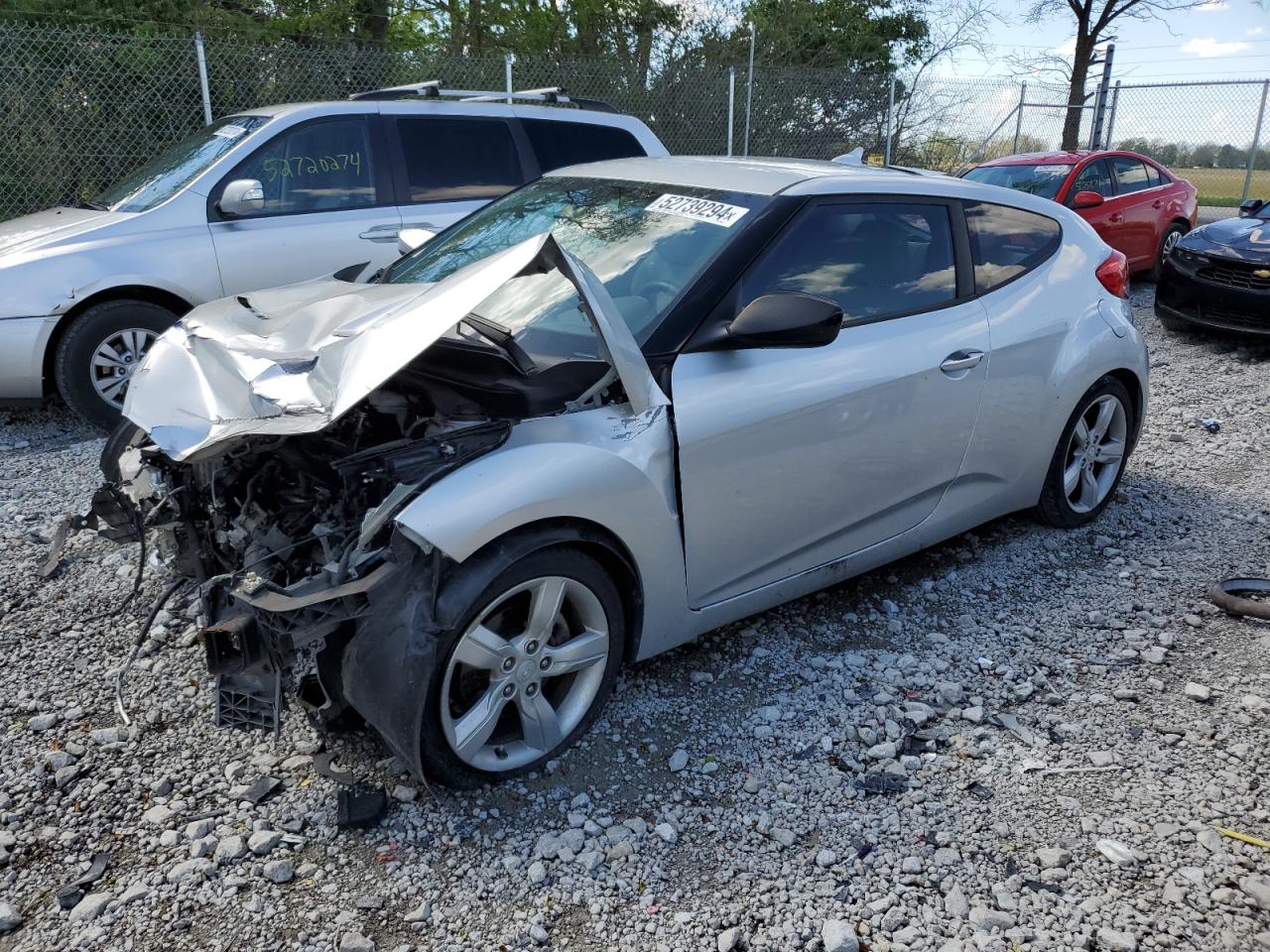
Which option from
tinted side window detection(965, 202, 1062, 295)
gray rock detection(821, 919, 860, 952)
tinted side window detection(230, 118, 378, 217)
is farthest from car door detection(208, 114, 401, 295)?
gray rock detection(821, 919, 860, 952)

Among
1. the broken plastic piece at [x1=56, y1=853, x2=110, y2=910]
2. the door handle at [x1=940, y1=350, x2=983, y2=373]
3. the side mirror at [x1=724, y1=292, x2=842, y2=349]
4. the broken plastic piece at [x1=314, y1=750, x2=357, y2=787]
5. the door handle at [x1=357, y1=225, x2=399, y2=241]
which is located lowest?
the broken plastic piece at [x1=56, y1=853, x2=110, y2=910]

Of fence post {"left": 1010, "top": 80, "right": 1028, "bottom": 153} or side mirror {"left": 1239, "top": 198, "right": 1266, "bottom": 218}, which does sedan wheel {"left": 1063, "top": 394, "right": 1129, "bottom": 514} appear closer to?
side mirror {"left": 1239, "top": 198, "right": 1266, "bottom": 218}

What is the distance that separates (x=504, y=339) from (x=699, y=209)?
0.89 m

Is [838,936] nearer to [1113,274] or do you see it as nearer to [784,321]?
[784,321]

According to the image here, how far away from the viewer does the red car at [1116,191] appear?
1058cm

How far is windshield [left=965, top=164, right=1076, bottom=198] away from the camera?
416 inches

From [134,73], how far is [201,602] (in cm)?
948

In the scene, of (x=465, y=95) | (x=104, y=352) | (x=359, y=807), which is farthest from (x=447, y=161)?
(x=359, y=807)

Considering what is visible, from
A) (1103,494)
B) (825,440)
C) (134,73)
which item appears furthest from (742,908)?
(134,73)

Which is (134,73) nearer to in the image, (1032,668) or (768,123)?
(768,123)

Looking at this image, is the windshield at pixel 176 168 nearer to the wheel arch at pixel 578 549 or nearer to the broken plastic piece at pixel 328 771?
the broken plastic piece at pixel 328 771

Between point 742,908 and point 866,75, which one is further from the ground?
point 866,75

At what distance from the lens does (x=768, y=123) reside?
14633mm

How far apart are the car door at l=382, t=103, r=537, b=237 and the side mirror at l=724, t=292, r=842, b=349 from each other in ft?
12.8
